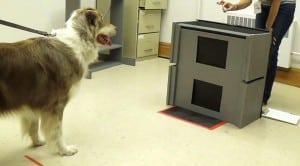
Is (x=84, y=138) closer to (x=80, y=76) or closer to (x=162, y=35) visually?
(x=80, y=76)

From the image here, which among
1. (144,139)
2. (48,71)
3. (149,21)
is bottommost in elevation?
(144,139)

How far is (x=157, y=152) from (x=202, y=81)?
2.68 ft

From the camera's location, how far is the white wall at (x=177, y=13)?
4555 millimetres

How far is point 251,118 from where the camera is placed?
109 inches

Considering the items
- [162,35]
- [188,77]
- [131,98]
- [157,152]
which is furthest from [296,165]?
[162,35]

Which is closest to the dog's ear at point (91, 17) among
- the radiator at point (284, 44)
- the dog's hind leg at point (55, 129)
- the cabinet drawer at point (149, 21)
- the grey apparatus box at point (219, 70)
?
the dog's hind leg at point (55, 129)

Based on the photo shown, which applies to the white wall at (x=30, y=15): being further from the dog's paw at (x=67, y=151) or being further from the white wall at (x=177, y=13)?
the dog's paw at (x=67, y=151)

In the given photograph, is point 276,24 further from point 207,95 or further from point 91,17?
point 91,17

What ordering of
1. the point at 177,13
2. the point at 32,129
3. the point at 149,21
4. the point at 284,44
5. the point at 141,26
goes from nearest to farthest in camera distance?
1. the point at 32,129
2. the point at 284,44
3. the point at 141,26
4. the point at 149,21
5. the point at 177,13

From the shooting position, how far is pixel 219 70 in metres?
2.67

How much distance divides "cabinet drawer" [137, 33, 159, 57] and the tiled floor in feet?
4.30

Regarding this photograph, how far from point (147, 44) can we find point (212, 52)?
196cm

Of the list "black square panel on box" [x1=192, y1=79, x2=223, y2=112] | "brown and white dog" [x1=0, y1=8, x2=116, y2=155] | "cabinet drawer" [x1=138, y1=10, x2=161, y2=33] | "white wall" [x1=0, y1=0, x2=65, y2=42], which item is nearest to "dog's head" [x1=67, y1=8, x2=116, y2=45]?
"brown and white dog" [x1=0, y1=8, x2=116, y2=155]

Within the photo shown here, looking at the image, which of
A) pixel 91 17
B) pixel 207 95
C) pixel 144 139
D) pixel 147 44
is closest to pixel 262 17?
pixel 207 95
